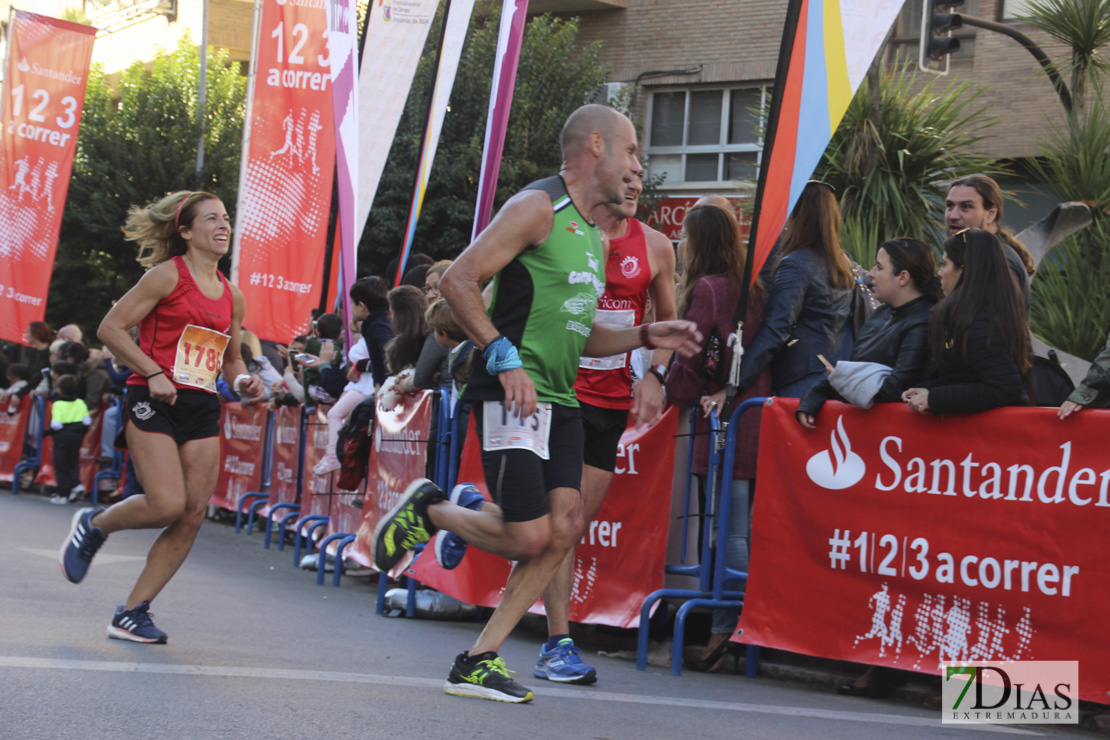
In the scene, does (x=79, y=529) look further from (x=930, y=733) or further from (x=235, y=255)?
(x=235, y=255)

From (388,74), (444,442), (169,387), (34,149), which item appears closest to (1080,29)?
(388,74)

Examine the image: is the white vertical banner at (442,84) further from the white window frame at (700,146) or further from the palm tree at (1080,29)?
the white window frame at (700,146)

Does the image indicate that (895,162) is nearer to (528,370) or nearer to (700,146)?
(528,370)

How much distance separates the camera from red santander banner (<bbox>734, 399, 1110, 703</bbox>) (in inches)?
187

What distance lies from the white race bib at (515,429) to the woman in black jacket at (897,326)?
4.73ft

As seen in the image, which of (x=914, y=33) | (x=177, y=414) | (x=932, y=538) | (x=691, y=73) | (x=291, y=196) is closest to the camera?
(x=932, y=538)

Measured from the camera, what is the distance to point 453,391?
7.70m

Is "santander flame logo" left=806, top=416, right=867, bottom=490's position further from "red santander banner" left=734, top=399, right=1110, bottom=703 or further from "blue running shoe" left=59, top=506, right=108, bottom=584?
"blue running shoe" left=59, top=506, right=108, bottom=584

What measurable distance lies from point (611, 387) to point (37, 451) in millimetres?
13428

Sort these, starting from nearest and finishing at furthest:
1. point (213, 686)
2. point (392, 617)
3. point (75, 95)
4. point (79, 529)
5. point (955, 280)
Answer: point (213, 686) < point (955, 280) < point (79, 529) < point (392, 617) < point (75, 95)

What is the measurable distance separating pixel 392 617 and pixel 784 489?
9.26 feet

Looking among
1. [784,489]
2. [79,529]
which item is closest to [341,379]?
[79,529]

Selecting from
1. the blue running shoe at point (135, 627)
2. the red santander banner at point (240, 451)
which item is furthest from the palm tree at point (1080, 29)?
the blue running shoe at point (135, 627)

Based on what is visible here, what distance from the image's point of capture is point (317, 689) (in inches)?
184
